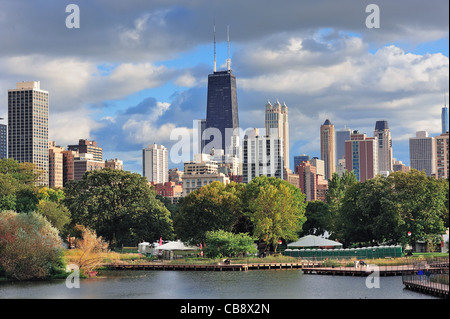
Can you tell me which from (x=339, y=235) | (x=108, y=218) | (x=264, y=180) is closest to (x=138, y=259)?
(x=108, y=218)

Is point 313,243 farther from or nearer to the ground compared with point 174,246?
farther from the ground

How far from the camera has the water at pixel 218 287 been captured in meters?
58.2

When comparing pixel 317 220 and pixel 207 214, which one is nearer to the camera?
pixel 207 214

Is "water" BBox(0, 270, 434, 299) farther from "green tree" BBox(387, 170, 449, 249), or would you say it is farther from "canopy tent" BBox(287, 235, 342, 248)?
"green tree" BBox(387, 170, 449, 249)

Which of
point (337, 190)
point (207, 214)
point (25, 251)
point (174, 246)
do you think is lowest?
point (174, 246)

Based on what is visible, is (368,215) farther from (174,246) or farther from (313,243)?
(174,246)

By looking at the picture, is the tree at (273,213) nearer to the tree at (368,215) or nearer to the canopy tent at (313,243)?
the canopy tent at (313,243)

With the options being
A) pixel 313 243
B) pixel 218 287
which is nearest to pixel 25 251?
pixel 218 287

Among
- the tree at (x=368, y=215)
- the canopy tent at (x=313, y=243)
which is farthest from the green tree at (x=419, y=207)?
the canopy tent at (x=313, y=243)

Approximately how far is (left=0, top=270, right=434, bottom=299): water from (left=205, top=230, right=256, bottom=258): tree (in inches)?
384

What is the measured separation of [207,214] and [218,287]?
2858 cm

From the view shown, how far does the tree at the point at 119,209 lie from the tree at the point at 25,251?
26585 mm

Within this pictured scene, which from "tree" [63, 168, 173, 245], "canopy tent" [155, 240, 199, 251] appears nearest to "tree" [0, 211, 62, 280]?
"canopy tent" [155, 240, 199, 251]

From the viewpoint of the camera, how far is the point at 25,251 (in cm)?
6988
